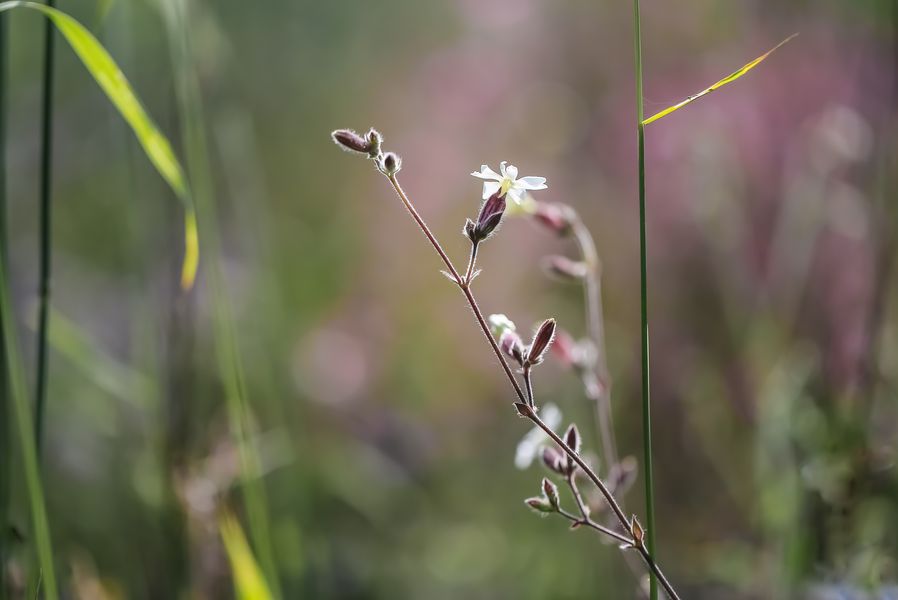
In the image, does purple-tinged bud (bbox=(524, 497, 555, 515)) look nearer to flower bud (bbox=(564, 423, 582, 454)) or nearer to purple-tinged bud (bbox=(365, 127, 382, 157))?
flower bud (bbox=(564, 423, 582, 454))

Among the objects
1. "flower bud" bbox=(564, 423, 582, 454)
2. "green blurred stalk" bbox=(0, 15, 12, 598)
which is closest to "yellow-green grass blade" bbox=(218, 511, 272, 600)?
"green blurred stalk" bbox=(0, 15, 12, 598)

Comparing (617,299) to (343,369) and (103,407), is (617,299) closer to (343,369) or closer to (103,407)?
(343,369)

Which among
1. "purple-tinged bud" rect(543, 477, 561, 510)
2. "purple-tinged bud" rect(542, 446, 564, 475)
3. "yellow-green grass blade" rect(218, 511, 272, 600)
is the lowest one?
"yellow-green grass blade" rect(218, 511, 272, 600)

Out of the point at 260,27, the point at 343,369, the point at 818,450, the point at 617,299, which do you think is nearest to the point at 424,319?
the point at 343,369

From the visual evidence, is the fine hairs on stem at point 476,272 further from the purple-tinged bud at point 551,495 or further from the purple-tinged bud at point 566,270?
the purple-tinged bud at point 566,270

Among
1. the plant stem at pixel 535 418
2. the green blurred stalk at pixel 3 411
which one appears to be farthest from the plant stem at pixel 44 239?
the plant stem at pixel 535 418

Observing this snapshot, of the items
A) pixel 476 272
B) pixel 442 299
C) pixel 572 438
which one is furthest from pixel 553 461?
pixel 442 299
